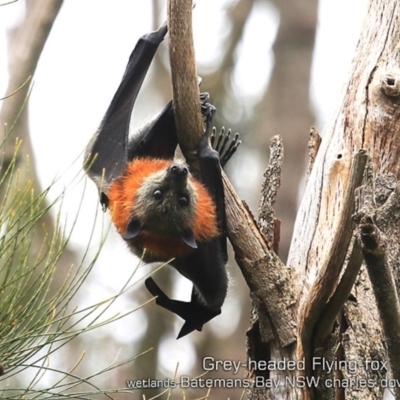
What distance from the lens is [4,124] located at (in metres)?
4.55

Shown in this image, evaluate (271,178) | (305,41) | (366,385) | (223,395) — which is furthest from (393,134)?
(305,41)

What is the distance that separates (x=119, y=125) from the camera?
7082mm

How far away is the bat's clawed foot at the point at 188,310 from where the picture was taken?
716cm

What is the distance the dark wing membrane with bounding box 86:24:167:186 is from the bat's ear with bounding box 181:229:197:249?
1014mm

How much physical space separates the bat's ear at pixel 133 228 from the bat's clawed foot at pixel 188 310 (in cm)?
62

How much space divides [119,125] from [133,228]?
107 cm

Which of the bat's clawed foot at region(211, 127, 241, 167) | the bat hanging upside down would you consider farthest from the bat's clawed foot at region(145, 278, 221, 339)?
the bat's clawed foot at region(211, 127, 241, 167)

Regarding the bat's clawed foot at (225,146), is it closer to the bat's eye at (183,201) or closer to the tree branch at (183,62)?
the bat's eye at (183,201)

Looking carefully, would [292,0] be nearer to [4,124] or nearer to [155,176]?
[155,176]

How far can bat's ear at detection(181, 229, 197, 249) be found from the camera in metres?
6.57

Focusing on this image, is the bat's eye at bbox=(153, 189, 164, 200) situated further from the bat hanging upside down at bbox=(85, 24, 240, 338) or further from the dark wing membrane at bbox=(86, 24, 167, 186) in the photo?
the dark wing membrane at bbox=(86, 24, 167, 186)

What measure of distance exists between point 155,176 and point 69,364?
8.22 metres

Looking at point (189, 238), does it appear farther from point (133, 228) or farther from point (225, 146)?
point (225, 146)

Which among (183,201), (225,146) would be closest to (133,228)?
(183,201)
